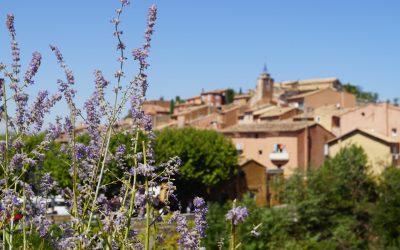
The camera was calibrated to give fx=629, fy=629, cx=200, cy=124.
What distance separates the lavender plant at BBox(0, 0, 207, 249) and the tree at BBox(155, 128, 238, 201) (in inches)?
1161

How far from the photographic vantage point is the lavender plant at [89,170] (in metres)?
2.59

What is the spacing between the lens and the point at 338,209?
28781 millimetres

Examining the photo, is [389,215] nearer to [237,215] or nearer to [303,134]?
[303,134]

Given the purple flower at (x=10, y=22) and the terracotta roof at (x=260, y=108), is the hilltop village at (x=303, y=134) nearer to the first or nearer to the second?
the terracotta roof at (x=260, y=108)

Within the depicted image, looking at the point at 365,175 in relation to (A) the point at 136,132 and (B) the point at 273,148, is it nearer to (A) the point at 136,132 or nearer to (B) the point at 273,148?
(B) the point at 273,148

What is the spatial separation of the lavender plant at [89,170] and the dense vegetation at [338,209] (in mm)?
17683

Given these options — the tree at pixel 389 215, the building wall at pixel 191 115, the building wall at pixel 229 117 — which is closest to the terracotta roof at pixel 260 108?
the building wall at pixel 229 117

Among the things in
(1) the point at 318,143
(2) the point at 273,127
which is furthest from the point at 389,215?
(2) the point at 273,127

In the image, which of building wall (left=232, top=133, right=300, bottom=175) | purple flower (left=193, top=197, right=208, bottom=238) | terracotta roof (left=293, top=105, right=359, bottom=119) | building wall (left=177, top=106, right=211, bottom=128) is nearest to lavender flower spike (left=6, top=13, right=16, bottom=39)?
purple flower (left=193, top=197, right=208, bottom=238)

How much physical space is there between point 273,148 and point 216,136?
5.65 meters

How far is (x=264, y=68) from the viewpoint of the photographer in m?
65.8

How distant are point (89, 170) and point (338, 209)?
26.9 m

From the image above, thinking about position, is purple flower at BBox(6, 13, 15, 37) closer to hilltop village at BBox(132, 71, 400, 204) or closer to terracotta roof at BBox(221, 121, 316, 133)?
hilltop village at BBox(132, 71, 400, 204)

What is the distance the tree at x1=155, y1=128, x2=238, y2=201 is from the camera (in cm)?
3347
